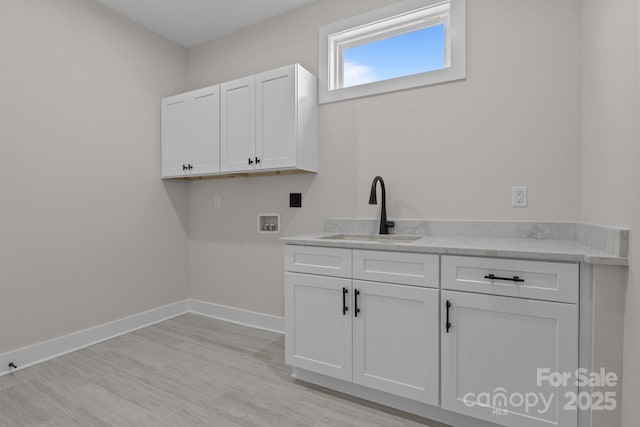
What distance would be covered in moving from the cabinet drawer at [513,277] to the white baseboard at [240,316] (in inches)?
66.8

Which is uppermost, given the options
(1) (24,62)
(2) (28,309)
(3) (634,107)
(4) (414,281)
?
(1) (24,62)

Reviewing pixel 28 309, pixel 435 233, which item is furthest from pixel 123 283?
pixel 435 233

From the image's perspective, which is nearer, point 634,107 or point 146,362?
point 634,107

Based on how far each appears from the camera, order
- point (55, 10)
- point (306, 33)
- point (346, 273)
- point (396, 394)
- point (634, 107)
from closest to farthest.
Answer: point (634, 107) < point (396, 394) < point (346, 273) < point (55, 10) < point (306, 33)

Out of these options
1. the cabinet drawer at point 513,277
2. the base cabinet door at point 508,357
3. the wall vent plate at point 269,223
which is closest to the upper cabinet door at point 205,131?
the wall vent plate at point 269,223

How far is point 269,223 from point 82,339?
1682 mm

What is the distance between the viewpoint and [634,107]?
3.82 ft

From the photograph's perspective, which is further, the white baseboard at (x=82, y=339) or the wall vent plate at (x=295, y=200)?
the wall vent plate at (x=295, y=200)

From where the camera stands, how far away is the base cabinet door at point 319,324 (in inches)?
69.7

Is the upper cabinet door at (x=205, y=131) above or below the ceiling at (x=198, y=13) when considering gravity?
below

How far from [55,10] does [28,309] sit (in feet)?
7.01

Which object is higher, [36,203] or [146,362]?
[36,203]

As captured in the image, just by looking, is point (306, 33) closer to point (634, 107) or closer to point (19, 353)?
point (634, 107)

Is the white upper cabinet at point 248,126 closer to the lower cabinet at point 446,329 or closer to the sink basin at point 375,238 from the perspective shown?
the sink basin at point 375,238
